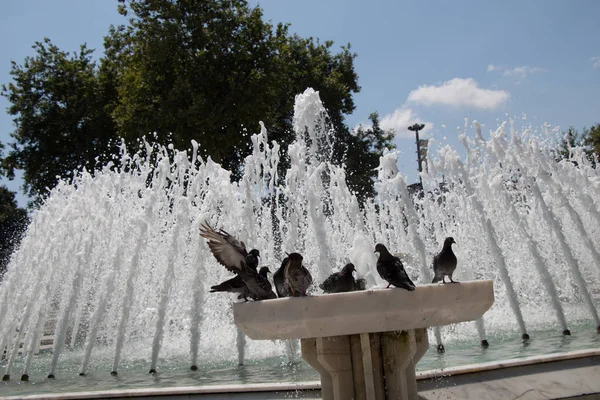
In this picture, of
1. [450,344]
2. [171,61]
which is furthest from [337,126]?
[450,344]

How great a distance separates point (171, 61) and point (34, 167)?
834 centimetres

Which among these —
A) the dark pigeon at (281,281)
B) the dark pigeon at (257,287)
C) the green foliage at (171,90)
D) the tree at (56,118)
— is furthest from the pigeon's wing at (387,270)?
the tree at (56,118)

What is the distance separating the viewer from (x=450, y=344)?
25.9 ft

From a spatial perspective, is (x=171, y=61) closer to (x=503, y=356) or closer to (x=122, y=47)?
(x=122, y=47)


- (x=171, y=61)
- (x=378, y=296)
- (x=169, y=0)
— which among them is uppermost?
(x=169, y=0)

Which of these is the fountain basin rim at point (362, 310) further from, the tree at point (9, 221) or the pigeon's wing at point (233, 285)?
the tree at point (9, 221)

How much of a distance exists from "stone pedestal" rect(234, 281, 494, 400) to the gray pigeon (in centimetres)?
15

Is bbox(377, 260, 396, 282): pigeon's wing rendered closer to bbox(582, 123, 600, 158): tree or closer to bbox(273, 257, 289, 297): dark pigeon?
bbox(273, 257, 289, 297): dark pigeon

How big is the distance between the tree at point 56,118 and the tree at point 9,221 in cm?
839

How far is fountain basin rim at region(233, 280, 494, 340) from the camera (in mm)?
3338

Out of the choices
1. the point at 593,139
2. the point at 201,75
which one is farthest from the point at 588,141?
the point at 201,75

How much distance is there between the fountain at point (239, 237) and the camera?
27.9ft

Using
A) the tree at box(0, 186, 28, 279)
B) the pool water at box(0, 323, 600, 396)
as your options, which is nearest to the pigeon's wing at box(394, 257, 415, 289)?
the pool water at box(0, 323, 600, 396)

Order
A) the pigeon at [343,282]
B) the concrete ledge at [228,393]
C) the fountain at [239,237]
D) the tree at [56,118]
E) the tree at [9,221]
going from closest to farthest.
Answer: the pigeon at [343,282], the concrete ledge at [228,393], the fountain at [239,237], the tree at [56,118], the tree at [9,221]
